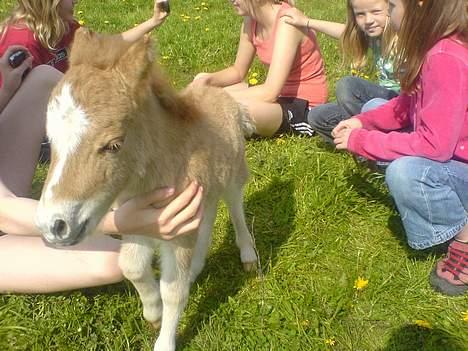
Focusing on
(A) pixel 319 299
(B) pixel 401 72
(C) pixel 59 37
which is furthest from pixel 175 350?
(C) pixel 59 37

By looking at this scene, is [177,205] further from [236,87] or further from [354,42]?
[236,87]

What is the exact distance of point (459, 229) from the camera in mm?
2881

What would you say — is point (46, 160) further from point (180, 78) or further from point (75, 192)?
point (75, 192)

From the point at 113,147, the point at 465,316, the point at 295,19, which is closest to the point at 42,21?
the point at 295,19

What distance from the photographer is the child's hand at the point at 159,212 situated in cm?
213

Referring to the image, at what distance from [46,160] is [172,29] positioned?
305cm

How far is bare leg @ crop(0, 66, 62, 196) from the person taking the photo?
299 cm

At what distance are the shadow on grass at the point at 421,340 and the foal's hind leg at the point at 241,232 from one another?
87 centimetres

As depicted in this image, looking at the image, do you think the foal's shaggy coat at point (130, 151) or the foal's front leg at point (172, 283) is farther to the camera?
the foal's front leg at point (172, 283)

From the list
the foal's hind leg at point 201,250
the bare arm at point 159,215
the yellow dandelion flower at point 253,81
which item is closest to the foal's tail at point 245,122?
the foal's hind leg at point 201,250

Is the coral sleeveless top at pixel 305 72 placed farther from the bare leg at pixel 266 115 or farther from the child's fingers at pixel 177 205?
the child's fingers at pixel 177 205

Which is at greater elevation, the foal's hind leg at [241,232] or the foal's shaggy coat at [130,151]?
the foal's shaggy coat at [130,151]

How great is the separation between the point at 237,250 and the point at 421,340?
3.85 feet

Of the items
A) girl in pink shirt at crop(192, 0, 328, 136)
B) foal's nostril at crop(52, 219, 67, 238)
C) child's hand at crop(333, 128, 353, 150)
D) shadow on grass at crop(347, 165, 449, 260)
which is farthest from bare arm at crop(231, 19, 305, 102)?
foal's nostril at crop(52, 219, 67, 238)
